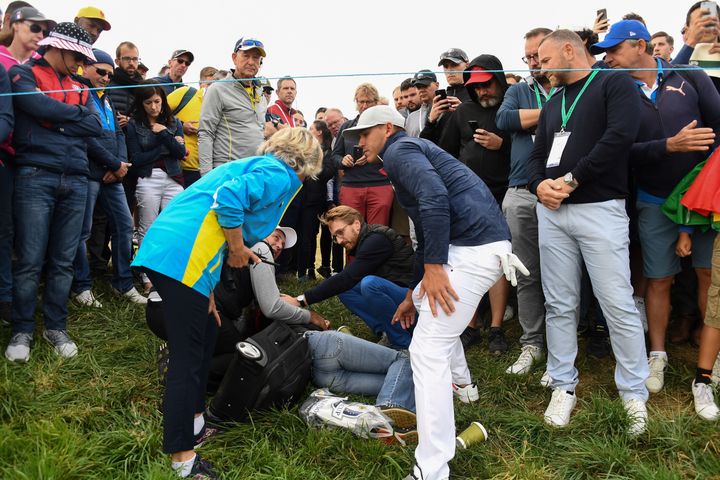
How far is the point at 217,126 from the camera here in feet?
18.8

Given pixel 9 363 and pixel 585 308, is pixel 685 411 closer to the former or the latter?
pixel 585 308

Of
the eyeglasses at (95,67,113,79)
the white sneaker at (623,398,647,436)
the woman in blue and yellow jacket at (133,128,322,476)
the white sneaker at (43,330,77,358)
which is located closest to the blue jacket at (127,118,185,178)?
the eyeglasses at (95,67,113,79)

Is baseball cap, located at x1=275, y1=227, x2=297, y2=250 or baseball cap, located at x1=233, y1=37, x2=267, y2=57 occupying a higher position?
baseball cap, located at x1=233, y1=37, x2=267, y2=57

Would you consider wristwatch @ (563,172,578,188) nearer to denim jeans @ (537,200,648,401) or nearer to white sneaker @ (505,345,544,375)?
denim jeans @ (537,200,648,401)

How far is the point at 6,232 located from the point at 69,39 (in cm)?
156

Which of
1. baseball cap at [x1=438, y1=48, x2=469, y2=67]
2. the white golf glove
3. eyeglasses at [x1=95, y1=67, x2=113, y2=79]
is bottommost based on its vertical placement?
the white golf glove

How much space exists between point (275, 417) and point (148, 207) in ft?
10.00

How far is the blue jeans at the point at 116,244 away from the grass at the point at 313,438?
1203 mm

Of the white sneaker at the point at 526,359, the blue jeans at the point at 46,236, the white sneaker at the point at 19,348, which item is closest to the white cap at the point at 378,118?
the white sneaker at the point at 526,359

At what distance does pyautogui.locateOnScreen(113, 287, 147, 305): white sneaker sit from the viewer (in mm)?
5273

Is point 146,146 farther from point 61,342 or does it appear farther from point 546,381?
point 546,381

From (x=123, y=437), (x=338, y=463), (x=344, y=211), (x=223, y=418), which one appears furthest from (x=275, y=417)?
(x=344, y=211)

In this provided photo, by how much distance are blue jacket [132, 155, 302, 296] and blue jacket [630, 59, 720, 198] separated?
7.86 ft

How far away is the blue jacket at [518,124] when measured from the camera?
4262 mm
